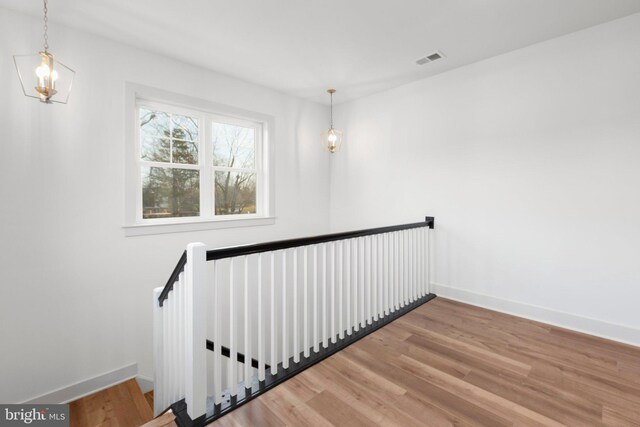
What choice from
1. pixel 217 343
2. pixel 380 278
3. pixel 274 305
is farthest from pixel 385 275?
pixel 217 343

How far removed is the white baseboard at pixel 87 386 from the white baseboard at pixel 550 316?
3.54 m

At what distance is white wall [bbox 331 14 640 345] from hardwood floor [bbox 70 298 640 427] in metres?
0.43

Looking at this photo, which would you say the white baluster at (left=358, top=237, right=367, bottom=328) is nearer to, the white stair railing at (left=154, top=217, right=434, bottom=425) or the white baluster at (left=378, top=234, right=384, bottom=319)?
the white stair railing at (left=154, top=217, right=434, bottom=425)

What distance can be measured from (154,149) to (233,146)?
3.19 ft

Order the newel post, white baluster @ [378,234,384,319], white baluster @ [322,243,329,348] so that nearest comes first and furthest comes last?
the newel post, white baluster @ [322,243,329,348], white baluster @ [378,234,384,319]

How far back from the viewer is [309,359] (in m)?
2.21

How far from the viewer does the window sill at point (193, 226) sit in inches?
115

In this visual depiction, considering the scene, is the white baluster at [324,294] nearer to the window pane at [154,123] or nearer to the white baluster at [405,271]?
the white baluster at [405,271]

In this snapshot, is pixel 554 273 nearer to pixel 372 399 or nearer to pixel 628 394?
pixel 628 394

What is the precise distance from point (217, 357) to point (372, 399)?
100 cm

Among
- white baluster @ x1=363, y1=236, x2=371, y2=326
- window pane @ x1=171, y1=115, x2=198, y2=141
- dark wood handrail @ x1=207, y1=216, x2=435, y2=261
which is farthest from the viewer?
window pane @ x1=171, y1=115, x2=198, y2=141

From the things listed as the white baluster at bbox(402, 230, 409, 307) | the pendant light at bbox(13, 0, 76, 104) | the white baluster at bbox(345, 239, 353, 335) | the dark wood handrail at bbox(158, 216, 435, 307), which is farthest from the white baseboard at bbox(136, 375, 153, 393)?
the white baluster at bbox(402, 230, 409, 307)

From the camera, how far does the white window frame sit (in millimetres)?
2883

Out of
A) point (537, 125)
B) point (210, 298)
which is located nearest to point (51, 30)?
point (210, 298)
